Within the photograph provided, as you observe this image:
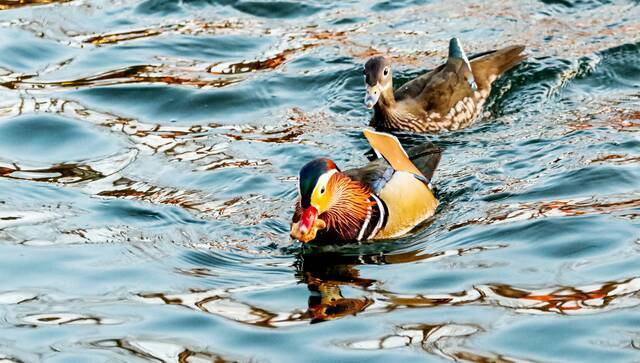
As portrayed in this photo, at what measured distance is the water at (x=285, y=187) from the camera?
6.43 m

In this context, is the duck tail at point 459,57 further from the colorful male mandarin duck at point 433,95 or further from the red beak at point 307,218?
the red beak at point 307,218

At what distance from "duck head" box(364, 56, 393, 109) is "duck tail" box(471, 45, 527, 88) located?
47.2 inches

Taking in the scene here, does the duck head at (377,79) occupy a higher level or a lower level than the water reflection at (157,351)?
higher

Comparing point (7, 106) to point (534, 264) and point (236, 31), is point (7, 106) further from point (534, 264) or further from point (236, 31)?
point (534, 264)

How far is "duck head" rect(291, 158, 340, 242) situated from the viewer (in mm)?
7711

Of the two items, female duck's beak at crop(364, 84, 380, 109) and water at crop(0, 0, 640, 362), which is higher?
female duck's beak at crop(364, 84, 380, 109)

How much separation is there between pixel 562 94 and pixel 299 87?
2.42m

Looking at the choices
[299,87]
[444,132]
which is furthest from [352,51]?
[444,132]

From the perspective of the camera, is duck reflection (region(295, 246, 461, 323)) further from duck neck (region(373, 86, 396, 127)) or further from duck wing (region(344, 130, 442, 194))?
duck neck (region(373, 86, 396, 127))

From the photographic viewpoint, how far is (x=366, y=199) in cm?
826

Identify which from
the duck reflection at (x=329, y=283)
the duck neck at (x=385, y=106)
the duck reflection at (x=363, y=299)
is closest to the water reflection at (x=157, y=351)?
the duck reflection at (x=363, y=299)

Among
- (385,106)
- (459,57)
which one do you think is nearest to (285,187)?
(385,106)

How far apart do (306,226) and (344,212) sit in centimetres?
49

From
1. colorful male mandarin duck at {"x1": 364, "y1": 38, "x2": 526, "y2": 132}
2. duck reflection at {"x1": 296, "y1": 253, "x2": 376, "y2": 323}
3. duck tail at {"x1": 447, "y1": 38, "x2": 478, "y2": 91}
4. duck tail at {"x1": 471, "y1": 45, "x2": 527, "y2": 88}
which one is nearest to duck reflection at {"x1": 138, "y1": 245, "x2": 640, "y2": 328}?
duck reflection at {"x1": 296, "y1": 253, "x2": 376, "y2": 323}
